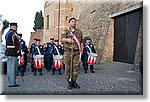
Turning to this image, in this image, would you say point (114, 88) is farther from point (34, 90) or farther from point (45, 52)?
point (45, 52)

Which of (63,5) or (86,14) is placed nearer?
(63,5)

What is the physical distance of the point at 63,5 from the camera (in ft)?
18.7

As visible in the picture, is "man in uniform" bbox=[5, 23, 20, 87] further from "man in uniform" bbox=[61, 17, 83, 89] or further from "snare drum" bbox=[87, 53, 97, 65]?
"snare drum" bbox=[87, 53, 97, 65]

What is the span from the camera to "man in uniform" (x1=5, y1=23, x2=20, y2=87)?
383 centimetres

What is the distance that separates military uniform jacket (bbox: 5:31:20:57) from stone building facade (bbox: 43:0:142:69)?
1.25 metres

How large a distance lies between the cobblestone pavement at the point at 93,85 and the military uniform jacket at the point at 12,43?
0.35 metres

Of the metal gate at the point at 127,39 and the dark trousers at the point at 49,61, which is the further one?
the dark trousers at the point at 49,61

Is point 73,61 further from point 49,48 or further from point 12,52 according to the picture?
point 49,48

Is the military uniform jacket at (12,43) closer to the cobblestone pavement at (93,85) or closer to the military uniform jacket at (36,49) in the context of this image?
the cobblestone pavement at (93,85)

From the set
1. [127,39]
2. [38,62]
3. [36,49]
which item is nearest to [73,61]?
[38,62]

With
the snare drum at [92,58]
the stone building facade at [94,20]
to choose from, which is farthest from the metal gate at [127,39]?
the snare drum at [92,58]

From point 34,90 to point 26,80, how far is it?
1.52ft

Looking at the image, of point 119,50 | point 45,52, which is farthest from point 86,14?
point 45,52

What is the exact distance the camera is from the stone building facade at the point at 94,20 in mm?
5676
